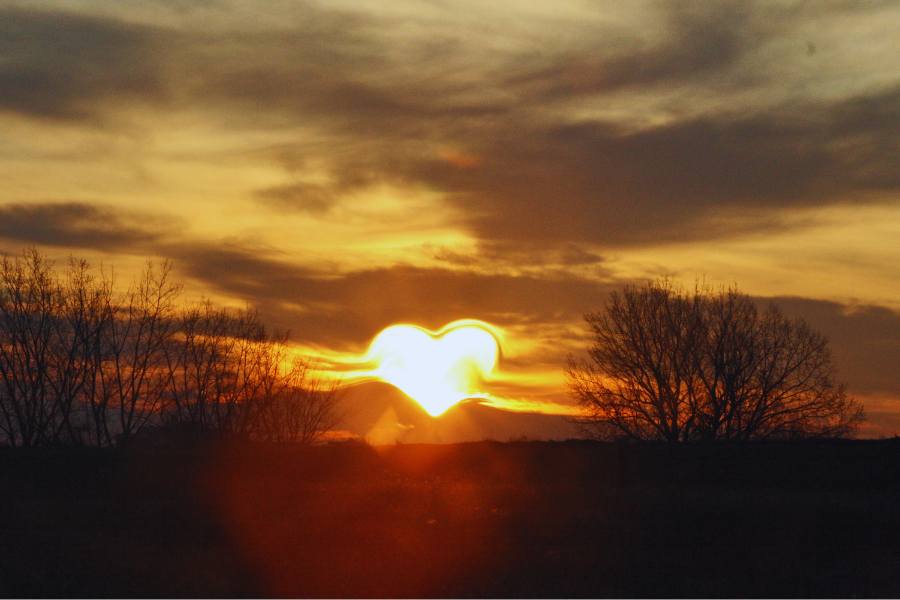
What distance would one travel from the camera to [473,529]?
19672 millimetres

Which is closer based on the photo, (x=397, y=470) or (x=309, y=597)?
(x=309, y=597)

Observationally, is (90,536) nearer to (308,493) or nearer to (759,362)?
(308,493)

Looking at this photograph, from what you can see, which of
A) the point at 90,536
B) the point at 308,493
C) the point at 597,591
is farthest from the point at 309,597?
the point at 308,493

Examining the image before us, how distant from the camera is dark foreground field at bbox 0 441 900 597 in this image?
16.4 meters

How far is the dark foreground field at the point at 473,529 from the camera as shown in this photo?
16.4m

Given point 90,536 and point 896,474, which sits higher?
point 896,474

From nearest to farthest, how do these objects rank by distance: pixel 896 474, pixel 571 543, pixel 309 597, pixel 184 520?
pixel 309 597 < pixel 571 543 < pixel 184 520 < pixel 896 474

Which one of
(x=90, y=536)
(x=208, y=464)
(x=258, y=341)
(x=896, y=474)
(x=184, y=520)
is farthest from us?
(x=258, y=341)

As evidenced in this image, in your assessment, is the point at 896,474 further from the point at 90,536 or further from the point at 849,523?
the point at 90,536

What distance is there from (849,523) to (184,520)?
14119 mm

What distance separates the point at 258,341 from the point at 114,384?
41.4 ft

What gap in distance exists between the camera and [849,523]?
66.4 feet

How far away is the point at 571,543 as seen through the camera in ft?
60.9

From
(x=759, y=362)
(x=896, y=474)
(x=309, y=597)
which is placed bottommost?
(x=309, y=597)
